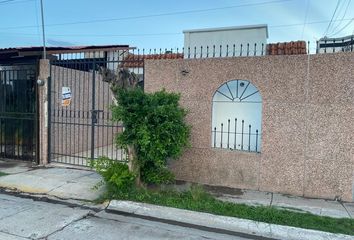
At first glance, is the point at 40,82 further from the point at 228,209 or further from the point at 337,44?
the point at 337,44

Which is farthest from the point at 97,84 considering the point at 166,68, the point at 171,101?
the point at 171,101

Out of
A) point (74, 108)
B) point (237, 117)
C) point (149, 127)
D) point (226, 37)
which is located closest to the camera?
point (149, 127)

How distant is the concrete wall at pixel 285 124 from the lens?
17.3 ft

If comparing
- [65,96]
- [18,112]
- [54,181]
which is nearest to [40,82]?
[65,96]

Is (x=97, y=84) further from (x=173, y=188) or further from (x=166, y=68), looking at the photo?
(x=173, y=188)

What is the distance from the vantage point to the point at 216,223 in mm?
4371

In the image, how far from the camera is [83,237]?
12.7ft

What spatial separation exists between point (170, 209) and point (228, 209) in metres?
0.92

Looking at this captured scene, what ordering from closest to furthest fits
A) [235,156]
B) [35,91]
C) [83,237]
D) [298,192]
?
[83,237] < [298,192] < [235,156] < [35,91]

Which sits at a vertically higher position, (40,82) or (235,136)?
(40,82)

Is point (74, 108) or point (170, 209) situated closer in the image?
point (170, 209)

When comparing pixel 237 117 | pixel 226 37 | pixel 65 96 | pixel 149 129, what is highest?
pixel 226 37

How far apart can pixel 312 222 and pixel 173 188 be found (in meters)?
2.51

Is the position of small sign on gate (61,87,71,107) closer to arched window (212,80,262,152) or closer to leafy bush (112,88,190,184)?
leafy bush (112,88,190,184)
